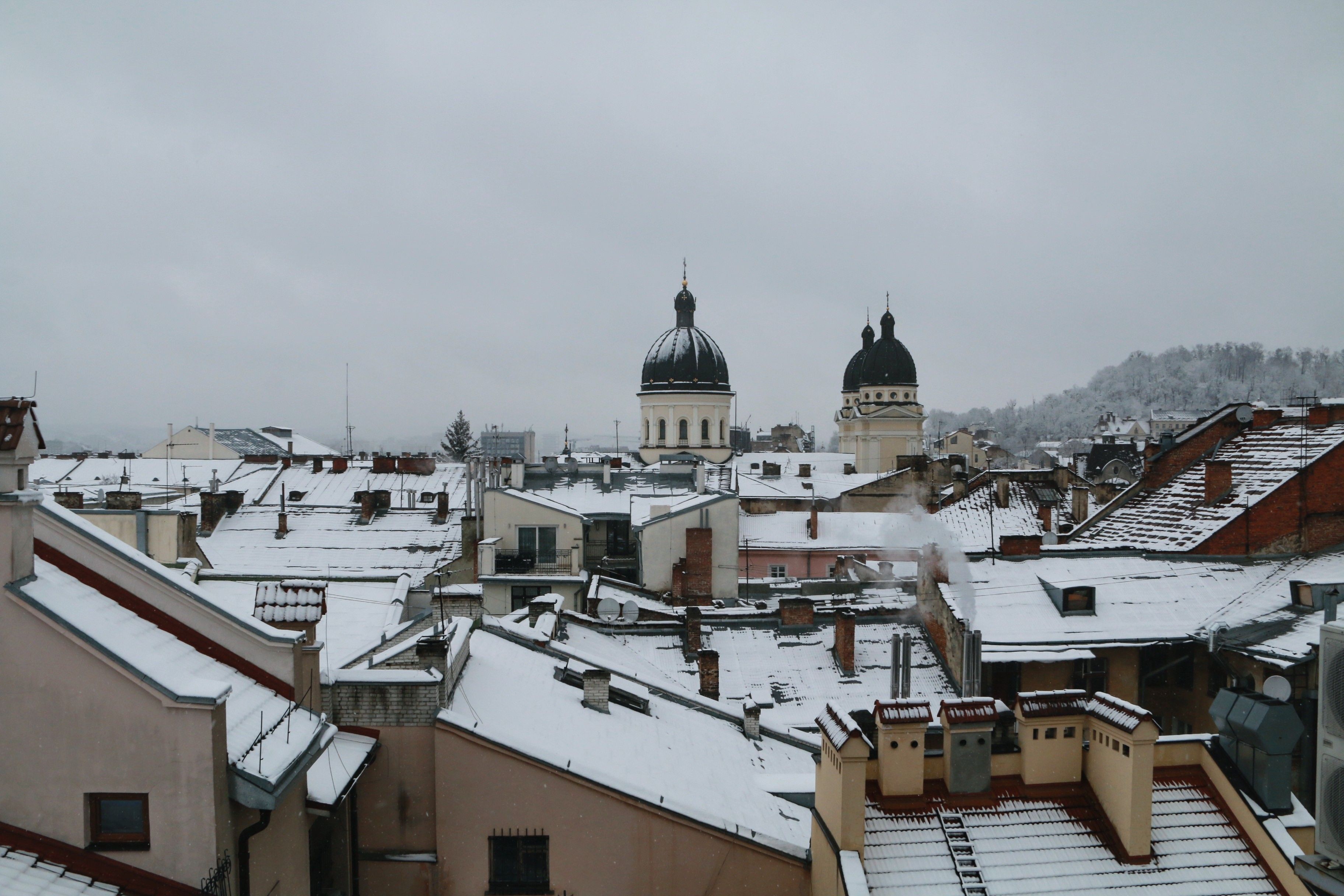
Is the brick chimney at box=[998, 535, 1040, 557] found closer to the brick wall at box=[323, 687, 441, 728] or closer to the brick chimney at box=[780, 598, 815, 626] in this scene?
the brick chimney at box=[780, 598, 815, 626]

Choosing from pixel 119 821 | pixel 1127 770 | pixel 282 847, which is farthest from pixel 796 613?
pixel 119 821

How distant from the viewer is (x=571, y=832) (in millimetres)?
11172

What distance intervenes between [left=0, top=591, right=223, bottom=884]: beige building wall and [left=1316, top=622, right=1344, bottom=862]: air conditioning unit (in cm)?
942

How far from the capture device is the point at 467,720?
11391 millimetres

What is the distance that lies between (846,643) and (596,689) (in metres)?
9.33

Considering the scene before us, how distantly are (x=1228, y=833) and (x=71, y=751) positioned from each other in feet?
Answer: 33.2

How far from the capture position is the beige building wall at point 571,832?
1109cm

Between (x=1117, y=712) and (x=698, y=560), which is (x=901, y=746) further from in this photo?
(x=698, y=560)

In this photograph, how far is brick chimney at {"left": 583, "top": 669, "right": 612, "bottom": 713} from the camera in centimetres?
1443

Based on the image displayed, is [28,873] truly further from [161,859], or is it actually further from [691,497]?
[691,497]

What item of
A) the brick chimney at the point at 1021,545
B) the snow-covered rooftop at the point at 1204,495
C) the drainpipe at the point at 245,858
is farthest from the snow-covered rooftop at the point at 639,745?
the snow-covered rooftop at the point at 1204,495

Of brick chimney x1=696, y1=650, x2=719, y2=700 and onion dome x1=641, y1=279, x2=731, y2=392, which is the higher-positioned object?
onion dome x1=641, y1=279, x2=731, y2=392

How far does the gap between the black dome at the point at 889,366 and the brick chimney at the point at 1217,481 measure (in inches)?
2548

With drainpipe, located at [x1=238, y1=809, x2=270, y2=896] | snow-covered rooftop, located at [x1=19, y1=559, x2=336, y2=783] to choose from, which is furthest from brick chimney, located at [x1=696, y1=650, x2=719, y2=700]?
drainpipe, located at [x1=238, y1=809, x2=270, y2=896]
